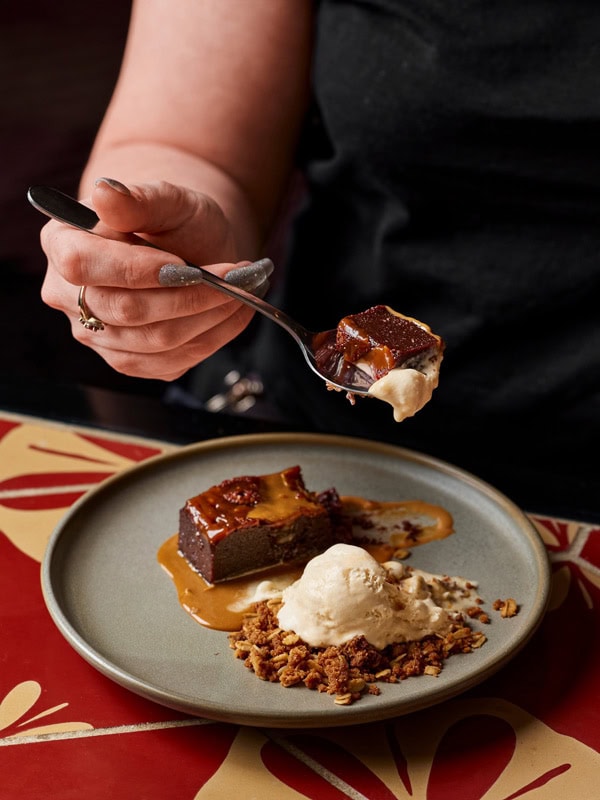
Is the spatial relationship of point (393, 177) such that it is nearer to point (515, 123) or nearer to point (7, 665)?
point (515, 123)

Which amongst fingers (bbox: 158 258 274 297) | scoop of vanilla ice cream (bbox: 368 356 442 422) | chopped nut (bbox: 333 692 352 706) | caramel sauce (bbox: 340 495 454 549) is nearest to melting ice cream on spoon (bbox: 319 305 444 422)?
scoop of vanilla ice cream (bbox: 368 356 442 422)

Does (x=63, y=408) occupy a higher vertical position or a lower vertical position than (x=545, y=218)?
lower

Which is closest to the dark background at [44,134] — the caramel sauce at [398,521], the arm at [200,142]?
the arm at [200,142]

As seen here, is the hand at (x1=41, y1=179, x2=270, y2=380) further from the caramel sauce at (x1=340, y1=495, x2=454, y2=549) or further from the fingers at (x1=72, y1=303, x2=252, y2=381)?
the caramel sauce at (x1=340, y1=495, x2=454, y2=549)

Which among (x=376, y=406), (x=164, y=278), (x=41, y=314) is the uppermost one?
(x=164, y=278)

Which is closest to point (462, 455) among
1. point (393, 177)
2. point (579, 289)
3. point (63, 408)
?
point (579, 289)

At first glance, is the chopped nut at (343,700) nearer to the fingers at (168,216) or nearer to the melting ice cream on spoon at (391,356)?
the melting ice cream on spoon at (391,356)
